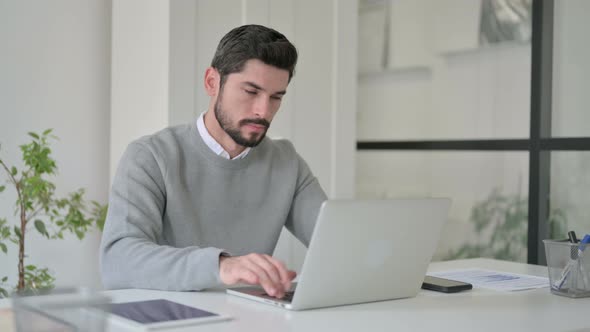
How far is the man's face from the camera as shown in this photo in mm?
2098

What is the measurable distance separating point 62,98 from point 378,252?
6.73ft

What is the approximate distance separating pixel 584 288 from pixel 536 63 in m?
1.56

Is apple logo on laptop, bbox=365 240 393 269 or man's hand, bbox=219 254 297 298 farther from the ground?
apple logo on laptop, bbox=365 240 393 269

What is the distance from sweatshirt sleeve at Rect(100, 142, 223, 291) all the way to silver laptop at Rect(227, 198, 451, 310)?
0.35ft

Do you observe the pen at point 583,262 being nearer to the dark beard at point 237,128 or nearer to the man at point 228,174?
the man at point 228,174

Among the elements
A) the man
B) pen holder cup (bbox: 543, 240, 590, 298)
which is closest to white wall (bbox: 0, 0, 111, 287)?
the man

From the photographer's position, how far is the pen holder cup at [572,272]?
5.76 feet

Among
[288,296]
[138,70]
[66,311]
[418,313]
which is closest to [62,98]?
[138,70]

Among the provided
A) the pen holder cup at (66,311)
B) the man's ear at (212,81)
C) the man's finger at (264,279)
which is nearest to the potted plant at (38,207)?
the man's ear at (212,81)

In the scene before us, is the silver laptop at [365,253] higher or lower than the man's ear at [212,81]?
lower

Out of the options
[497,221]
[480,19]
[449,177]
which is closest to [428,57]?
[480,19]

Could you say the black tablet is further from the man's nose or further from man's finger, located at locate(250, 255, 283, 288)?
the man's nose

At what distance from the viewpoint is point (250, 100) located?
2121mm

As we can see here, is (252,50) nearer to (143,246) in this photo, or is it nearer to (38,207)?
(143,246)
